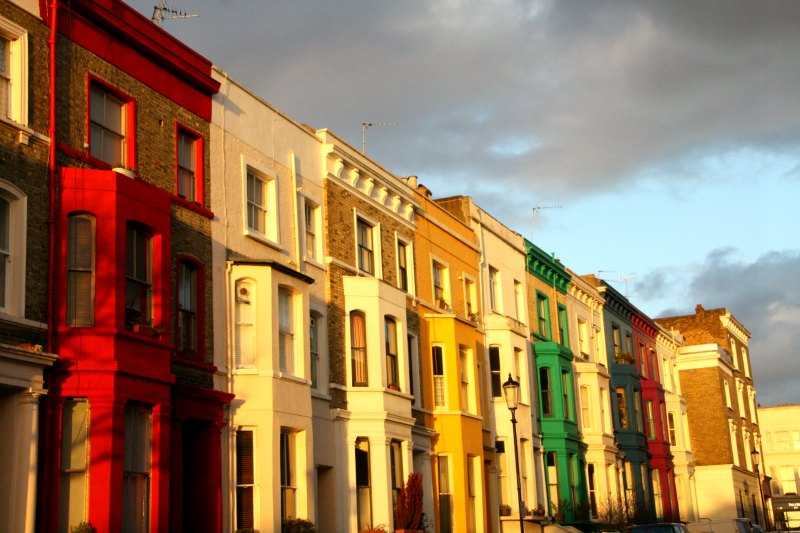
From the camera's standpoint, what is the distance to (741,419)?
7931cm

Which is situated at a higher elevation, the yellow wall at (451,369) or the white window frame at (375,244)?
the white window frame at (375,244)

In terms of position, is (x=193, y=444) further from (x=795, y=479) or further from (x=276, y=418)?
(x=795, y=479)

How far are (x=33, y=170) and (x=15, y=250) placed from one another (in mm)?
1733

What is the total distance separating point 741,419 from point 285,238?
56.5m

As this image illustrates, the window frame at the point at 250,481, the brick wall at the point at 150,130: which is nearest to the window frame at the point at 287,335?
the window frame at the point at 250,481

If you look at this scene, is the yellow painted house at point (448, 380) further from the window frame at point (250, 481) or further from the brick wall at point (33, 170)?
the brick wall at point (33, 170)

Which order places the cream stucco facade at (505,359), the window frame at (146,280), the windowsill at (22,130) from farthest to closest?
the cream stucco facade at (505,359)
the window frame at (146,280)
the windowsill at (22,130)

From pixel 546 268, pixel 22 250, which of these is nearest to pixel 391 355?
pixel 22 250

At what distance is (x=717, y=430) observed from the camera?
73.4 meters

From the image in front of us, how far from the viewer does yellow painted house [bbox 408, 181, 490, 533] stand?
36.3 meters

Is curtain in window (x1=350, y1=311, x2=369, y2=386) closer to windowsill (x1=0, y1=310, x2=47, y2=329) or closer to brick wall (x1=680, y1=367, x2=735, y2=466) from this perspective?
windowsill (x1=0, y1=310, x2=47, y2=329)

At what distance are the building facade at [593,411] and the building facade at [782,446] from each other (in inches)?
2594

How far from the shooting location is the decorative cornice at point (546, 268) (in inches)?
1892

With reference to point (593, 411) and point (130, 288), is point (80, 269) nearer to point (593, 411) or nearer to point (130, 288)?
point (130, 288)
